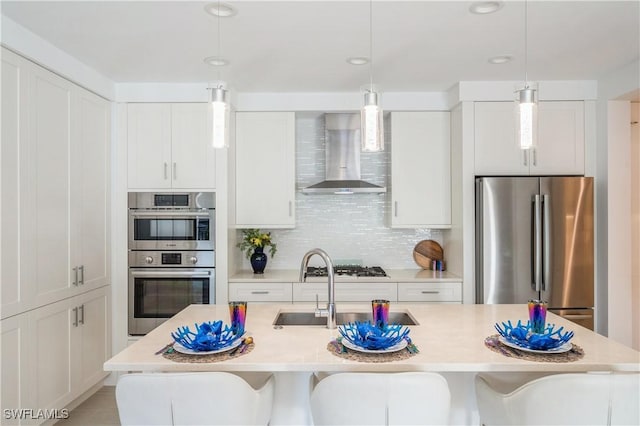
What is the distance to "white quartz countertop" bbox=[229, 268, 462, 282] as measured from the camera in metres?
3.84

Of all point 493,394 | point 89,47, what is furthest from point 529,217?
point 89,47

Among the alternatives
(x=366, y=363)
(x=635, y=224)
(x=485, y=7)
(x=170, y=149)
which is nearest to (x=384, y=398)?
(x=366, y=363)

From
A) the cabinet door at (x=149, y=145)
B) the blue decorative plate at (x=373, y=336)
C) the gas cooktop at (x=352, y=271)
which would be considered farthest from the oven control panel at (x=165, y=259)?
the blue decorative plate at (x=373, y=336)

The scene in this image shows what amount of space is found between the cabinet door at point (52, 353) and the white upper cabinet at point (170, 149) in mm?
1200

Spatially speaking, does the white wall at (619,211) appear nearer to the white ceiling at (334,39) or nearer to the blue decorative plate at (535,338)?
the white ceiling at (334,39)

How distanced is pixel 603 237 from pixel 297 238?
2.57 m

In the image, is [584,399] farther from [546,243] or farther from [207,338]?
[546,243]

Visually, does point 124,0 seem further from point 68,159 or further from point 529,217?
point 529,217

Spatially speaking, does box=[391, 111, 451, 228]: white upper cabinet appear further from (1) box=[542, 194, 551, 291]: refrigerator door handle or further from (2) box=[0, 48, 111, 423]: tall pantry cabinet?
(2) box=[0, 48, 111, 423]: tall pantry cabinet

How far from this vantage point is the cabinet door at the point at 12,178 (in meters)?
2.46

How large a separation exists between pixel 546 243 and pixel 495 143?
2.89ft

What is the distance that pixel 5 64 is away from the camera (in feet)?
8.11

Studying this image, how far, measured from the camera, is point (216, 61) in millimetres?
3201

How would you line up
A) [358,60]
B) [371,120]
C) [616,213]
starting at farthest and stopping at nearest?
[616,213]
[358,60]
[371,120]
